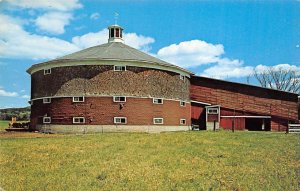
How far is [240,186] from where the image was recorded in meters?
9.82

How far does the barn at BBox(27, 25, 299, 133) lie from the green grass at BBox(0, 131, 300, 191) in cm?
1133

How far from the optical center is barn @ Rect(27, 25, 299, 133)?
28.5 metres

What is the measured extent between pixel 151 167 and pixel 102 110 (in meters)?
16.7

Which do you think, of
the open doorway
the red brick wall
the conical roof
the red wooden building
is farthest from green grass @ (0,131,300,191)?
the open doorway

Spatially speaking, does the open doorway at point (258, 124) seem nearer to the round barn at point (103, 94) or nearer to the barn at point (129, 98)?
the barn at point (129, 98)

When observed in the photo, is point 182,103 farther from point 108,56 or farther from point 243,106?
point 108,56

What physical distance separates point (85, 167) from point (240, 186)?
5138mm

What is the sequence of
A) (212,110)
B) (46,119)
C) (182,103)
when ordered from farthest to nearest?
1. (212,110)
2. (182,103)
3. (46,119)

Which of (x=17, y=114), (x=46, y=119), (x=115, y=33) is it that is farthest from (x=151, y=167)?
(x=17, y=114)

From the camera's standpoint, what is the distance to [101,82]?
2856 centimetres

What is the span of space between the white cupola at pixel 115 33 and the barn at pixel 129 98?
1.24 m

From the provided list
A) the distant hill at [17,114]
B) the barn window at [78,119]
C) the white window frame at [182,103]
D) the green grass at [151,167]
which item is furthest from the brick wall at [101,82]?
the distant hill at [17,114]

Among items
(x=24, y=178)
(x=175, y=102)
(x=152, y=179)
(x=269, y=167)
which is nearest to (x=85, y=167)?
(x=24, y=178)

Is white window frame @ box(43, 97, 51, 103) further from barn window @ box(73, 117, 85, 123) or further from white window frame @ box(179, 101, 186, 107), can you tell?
white window frame @ box(179, 101, 186, 107)
